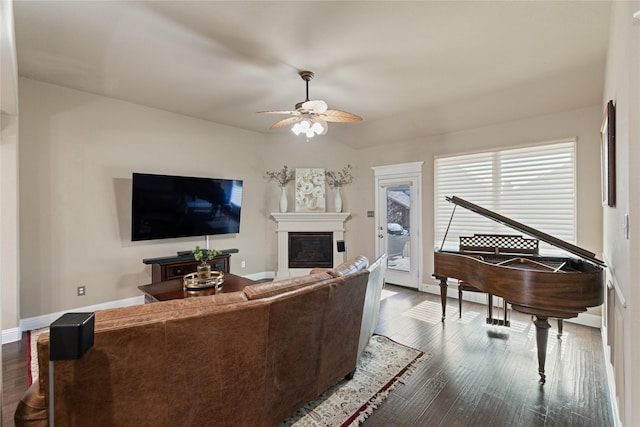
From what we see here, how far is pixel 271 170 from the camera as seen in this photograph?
5.79m

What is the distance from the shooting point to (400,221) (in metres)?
5.31

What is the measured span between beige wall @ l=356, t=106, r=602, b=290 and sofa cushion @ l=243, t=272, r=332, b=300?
345 cm

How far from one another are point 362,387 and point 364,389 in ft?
0.10

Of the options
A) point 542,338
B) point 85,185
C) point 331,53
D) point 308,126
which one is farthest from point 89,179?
point 542,338

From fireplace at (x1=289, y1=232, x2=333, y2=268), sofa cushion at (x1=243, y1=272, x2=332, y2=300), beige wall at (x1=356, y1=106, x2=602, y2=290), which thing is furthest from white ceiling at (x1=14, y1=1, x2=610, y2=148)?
fireplace at (x1=289, y1=232, x2=333, y2=268)

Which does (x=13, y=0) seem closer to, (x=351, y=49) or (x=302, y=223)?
(x=351, y=49)

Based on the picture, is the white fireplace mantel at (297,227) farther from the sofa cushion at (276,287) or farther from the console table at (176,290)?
the sofa cushion at (276,287)

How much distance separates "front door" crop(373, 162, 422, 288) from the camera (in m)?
5.05

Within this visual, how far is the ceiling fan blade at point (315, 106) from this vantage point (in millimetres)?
2934

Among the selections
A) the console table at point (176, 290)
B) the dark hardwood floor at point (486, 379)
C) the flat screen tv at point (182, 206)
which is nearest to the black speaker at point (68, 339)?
the dark hardwood floor at point (486, 379)

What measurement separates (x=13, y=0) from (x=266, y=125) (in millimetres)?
3381

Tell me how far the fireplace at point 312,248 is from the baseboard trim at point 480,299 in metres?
1.87

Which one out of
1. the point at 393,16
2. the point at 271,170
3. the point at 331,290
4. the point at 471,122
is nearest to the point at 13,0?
the point at 393,16

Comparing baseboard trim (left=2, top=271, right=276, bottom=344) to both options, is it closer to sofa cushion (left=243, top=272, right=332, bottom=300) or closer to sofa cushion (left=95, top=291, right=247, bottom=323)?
sofa cushion (left=95, top=291, right=247, bottom=323)
